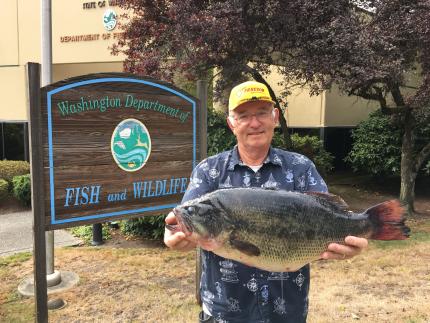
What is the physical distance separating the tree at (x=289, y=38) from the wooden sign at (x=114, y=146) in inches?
108

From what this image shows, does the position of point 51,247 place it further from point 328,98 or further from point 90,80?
point 328,98

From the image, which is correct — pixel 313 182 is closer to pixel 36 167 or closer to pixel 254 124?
pixel 254 124

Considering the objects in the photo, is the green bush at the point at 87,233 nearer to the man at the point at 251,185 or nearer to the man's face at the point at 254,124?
the man at the point at 251,185

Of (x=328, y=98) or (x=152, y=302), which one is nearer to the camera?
(x=152, y=302)

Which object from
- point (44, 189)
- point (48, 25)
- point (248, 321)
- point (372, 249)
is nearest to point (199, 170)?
point (248, 321)

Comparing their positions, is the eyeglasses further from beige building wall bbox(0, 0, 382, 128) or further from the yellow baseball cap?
beige building wall bbox(0, 0, 382, 128)

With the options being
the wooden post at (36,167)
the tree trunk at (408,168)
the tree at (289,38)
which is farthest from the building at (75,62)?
the wooden post at (36,167)

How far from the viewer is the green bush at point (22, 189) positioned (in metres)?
9.76

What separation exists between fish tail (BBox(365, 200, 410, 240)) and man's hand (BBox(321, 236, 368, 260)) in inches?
2.9

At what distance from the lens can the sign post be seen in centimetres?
372

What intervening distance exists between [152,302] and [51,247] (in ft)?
4.09

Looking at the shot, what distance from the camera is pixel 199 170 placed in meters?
2.19

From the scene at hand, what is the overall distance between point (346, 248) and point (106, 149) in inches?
106

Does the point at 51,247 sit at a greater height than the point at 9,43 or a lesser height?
lesser
